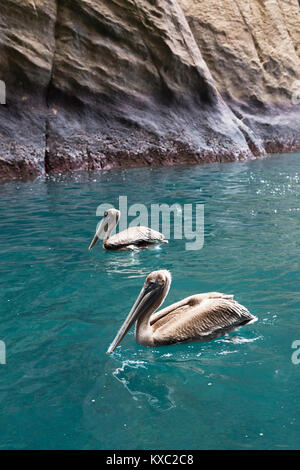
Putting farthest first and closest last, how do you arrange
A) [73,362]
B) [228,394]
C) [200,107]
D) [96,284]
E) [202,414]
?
[200,107] → [96,284] → [73,362] → [228,394] → [202,414]

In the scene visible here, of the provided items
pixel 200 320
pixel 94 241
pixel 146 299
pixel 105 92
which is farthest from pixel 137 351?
pixel 105 92

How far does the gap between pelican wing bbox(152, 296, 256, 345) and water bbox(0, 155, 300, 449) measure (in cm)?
8

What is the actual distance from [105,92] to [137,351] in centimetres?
1289

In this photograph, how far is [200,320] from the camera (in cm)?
363

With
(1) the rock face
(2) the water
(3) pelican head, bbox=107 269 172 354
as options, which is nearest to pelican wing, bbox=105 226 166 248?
(2) the water

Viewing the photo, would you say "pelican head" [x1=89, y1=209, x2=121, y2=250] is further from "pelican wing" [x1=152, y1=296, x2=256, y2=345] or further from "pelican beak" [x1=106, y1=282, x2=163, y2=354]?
"pelican beak" [x1=106, y1=282, x2=163, y2=354]

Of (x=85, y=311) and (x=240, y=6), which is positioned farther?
(x=240, y=6)

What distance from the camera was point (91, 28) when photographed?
1528 centimetres

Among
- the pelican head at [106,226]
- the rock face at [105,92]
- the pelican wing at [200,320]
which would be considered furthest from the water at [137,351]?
the rock face at [105,92]

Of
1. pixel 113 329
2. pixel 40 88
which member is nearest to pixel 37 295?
pixel 113 329

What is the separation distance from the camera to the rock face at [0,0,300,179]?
13.5 meters

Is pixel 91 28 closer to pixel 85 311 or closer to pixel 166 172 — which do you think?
pixel 166 172

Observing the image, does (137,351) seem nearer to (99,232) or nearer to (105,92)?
(99,232)
